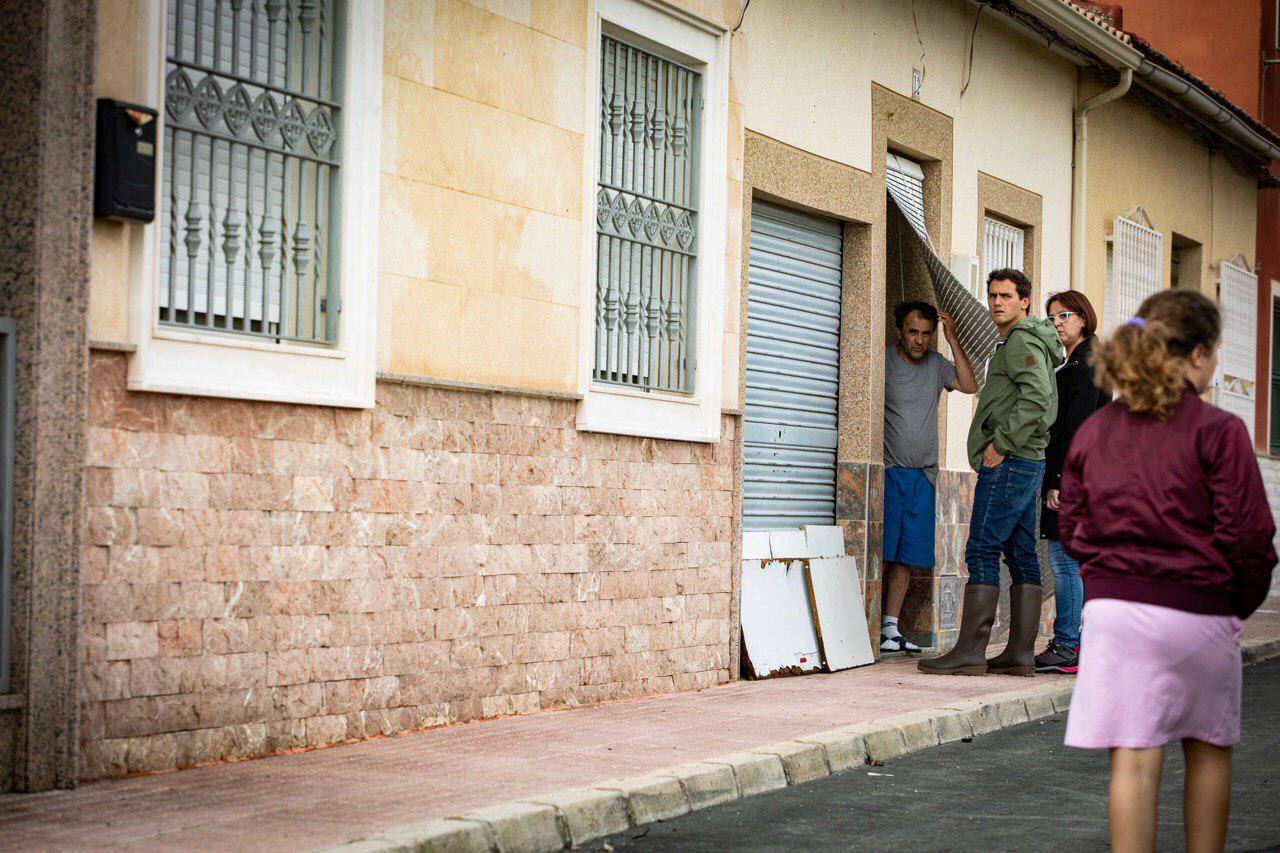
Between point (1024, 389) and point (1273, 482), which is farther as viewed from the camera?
point (1273, 482)

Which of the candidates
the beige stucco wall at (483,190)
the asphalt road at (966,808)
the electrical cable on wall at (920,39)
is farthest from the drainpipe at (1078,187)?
the beige stucco wall at (483,190)

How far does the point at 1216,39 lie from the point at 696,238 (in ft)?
50.8

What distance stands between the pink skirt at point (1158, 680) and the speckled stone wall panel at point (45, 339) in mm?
3491

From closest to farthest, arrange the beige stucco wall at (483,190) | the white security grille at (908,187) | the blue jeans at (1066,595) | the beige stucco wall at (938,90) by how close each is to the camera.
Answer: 1. the beige stucco wall at (483,190)
2. the blue jeans at (1066,595)
3. the beige stucco wall at (938,90)
4. the white security grille at (908,187)

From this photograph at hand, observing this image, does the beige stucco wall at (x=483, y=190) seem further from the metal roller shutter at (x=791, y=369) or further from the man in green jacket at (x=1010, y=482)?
the man in green jacket at (x=1010, y=482)

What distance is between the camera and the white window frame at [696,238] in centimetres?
906

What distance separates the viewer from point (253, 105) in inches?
280

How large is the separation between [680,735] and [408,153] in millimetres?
2871

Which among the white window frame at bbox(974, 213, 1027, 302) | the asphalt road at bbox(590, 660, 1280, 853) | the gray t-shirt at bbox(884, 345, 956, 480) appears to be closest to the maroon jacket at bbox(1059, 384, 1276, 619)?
the asphalt road at bbox(590, 660, 1280, 853)

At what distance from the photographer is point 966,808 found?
22.1 ft

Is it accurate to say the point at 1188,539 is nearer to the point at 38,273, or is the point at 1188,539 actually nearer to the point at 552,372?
the point at 38,273

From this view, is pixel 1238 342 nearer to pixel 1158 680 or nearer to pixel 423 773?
pixel 423 773

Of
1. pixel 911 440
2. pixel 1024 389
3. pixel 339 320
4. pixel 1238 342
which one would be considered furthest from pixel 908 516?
pixel 1238 342

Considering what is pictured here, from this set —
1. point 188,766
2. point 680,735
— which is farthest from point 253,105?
point 680,735
